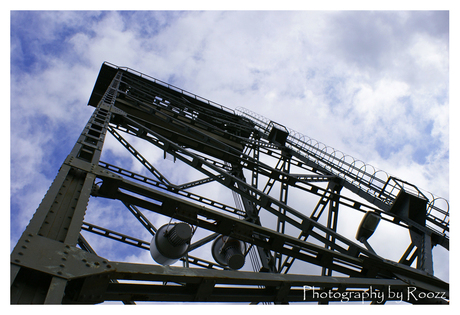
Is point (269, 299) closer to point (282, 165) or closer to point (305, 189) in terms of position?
point (305, 189)

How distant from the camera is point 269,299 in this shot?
16.3ft

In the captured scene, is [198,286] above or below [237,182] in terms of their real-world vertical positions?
below

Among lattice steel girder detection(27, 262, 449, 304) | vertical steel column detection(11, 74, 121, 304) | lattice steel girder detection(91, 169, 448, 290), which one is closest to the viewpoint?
vertical steel column detection(11, 74, 121, 304)

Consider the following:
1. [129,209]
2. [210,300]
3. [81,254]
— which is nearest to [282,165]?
[129,209]

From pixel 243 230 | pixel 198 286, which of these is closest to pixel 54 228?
pixel 198 286

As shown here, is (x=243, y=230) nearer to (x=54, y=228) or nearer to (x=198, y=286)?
(x=198, y=286)

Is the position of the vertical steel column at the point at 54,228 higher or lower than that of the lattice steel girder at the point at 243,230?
lower

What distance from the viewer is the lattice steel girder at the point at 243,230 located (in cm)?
586

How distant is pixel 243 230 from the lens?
638 cm

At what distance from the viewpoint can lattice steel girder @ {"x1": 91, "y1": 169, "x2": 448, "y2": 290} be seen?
19.2 feet

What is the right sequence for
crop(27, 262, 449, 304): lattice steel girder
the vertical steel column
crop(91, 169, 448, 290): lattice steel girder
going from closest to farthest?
the vertical steel column
crop(27, 262, 449, 304): lattice steel girder
crop(91, 169, 448, 290): lattice steel girder

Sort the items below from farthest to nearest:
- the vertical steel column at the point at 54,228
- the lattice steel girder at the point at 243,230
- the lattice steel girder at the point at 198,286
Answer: the lattice steel girder at the point at 243,230
the lattice steel girder at the point at 198,286
the vertical steel column at the point at 54,228

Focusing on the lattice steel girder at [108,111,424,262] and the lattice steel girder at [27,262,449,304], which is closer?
the lattice steel girder at [27,262,449,304]

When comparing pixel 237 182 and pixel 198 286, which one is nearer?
pixel 198 286
